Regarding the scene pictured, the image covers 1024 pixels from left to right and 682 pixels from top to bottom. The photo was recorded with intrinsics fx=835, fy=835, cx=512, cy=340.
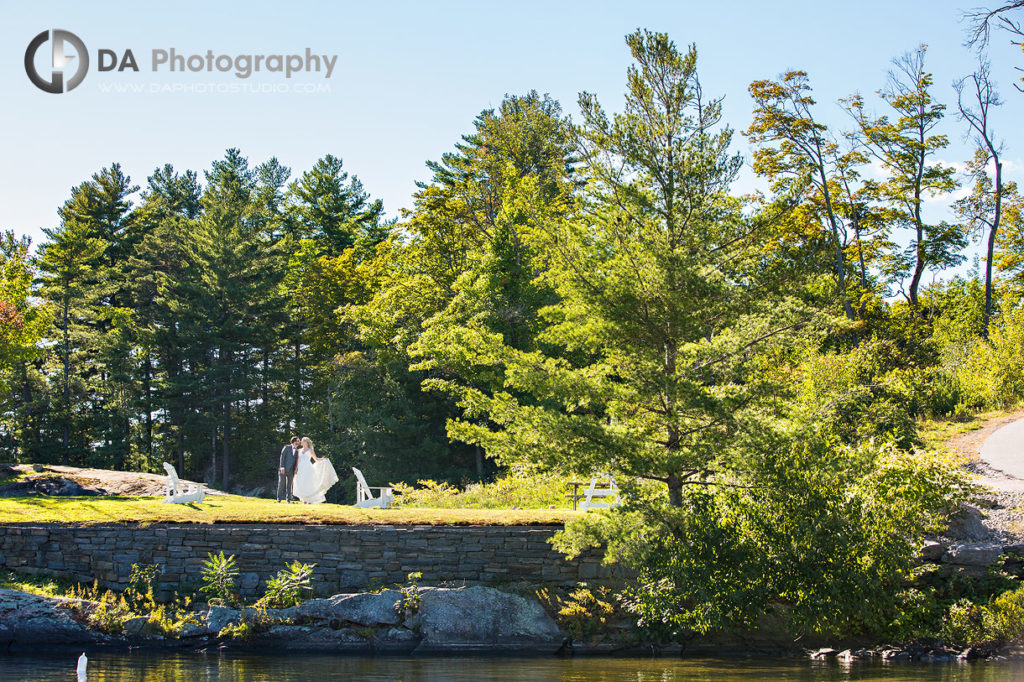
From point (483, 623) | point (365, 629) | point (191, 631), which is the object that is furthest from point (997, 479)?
point (191, 631)

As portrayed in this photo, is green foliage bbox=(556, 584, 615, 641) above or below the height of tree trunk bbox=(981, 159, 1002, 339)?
below

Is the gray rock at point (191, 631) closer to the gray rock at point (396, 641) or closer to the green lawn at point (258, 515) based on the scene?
the green lawn at point (258, 515)

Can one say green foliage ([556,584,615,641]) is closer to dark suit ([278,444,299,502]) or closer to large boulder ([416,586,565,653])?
large boulder ([416,586,565,653])

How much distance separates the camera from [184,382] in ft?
109

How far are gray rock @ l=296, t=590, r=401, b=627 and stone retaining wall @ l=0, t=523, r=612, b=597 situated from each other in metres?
0.37

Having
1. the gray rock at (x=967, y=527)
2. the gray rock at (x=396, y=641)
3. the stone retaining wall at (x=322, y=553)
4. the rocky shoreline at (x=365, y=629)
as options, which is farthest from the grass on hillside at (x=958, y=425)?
the gray rock at (x=396, y=641)

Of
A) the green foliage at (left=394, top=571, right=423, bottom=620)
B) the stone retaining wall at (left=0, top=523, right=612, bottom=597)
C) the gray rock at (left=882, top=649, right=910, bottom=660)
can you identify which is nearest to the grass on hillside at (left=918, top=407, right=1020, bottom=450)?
the gray rock at (left=882, top=649, right=910, bottom=660)

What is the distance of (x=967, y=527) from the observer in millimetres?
12406

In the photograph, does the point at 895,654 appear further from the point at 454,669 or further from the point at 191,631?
the point at 191,631

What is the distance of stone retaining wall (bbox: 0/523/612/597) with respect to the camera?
12.9m

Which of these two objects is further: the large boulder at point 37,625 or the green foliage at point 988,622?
the large boulder at point 37,625

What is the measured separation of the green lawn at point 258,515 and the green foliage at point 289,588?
2.94ft

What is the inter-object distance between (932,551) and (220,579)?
10.5 m

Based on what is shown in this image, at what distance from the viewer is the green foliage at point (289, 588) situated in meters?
12.5
